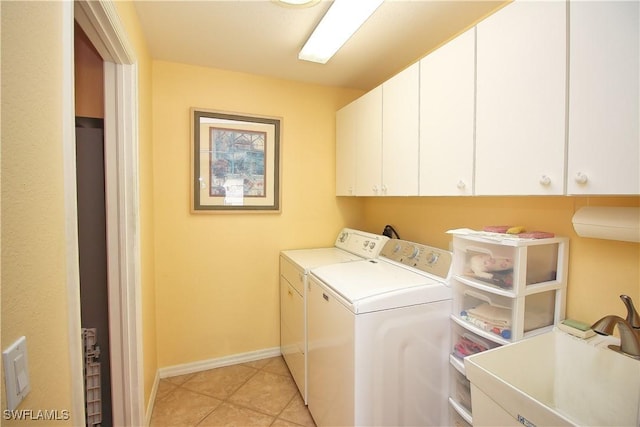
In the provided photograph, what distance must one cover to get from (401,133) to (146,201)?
1.70 metres

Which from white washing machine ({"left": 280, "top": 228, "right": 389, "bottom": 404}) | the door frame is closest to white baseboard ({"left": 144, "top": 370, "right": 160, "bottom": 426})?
the door frame

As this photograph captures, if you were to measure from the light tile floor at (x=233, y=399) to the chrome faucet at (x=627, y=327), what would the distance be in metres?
1.64

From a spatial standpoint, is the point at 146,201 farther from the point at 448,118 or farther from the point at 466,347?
the point at 466,347

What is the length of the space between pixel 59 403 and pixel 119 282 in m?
0.91

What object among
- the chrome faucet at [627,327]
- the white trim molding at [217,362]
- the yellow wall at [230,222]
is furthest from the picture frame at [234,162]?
the chrome faucet at [627,327]

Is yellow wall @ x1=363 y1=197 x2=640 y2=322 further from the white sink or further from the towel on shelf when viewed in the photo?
the towel on shelf

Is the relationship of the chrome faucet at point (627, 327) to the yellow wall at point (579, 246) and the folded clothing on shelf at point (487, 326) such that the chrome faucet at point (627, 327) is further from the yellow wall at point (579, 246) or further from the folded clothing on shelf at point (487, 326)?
the folded clothing on shelf at point (487, 326)

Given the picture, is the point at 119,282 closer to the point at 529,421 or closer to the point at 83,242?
the point at 83,242

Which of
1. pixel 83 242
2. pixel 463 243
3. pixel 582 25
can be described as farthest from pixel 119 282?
pixel 582 25

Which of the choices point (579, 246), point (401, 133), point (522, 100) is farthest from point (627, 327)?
point (401, 133)

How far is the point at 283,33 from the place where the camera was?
181cm

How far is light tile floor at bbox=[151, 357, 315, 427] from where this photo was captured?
1.85 m

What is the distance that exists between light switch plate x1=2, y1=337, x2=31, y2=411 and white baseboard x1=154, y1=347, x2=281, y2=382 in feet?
6.68

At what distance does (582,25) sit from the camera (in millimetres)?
900
